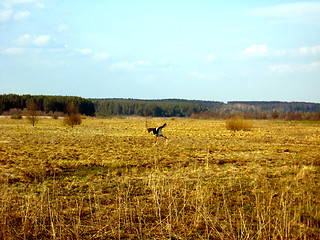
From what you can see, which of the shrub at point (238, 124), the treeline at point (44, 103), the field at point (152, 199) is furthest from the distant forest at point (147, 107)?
the field at point (152, 199)

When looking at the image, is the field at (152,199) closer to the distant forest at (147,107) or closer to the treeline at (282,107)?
the distant forest at (147,107)

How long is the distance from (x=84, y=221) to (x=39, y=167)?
556 cm

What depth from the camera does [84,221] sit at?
5223mm

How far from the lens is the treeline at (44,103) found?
83.0 m

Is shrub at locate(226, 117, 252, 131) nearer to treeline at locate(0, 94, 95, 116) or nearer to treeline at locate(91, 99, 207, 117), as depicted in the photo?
treeline at locate(0, 94, 95, 116)

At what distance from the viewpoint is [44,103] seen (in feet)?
295

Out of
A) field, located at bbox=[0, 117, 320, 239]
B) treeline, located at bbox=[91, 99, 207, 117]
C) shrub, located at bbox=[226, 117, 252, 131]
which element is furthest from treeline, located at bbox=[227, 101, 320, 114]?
field, located at bbox=[0, 117, 320, 239]

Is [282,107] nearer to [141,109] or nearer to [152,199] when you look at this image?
[141,109]

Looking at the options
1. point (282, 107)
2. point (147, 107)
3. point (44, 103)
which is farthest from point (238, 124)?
point (282, 107)

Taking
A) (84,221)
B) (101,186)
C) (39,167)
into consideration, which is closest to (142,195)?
(101,186)

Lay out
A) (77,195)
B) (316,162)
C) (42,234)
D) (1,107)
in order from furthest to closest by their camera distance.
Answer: (1,107)
(316,162)
(77,195)
(42,234)

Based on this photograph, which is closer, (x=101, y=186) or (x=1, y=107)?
(x=101, y=186)

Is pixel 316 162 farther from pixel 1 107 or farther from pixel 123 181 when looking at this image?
pixel 1 107

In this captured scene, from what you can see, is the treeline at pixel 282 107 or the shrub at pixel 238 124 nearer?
the shrub at pixel 238 124
